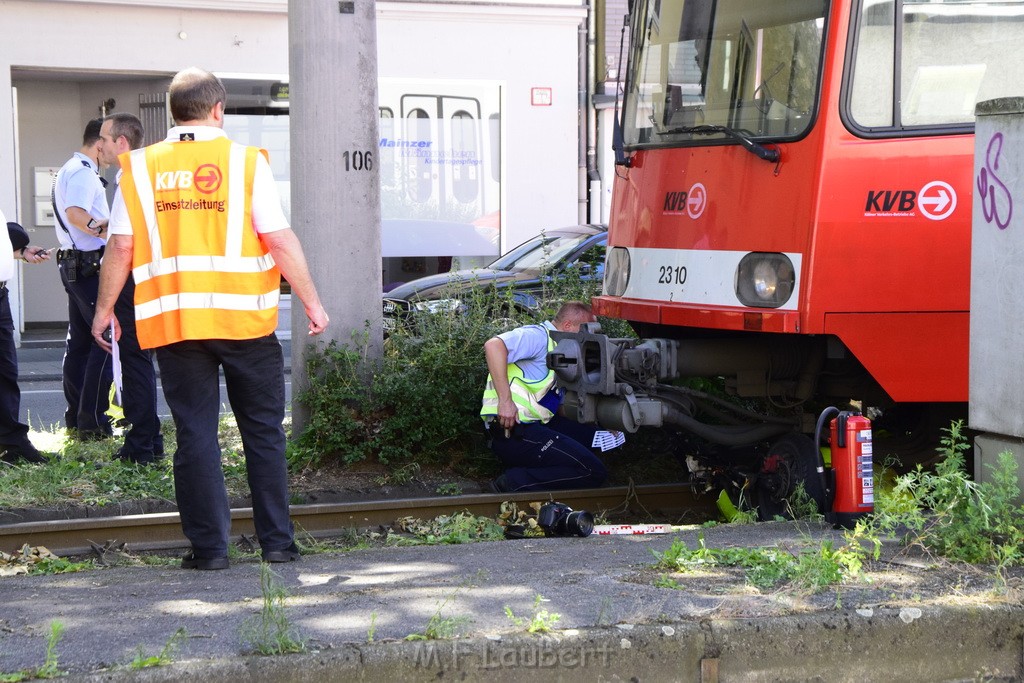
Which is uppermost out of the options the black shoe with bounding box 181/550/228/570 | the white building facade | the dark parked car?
the white building facade

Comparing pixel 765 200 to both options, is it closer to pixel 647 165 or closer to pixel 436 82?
pixel 647 165

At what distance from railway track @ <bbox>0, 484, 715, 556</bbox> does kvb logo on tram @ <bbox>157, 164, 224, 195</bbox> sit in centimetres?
196

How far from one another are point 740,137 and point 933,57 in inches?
36.8

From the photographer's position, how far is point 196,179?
4.92 metres

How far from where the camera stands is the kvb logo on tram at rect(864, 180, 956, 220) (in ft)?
19.7

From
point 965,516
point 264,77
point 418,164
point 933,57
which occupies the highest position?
point 264,77

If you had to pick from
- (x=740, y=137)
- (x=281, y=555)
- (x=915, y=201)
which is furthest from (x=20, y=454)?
(x=915, y=201)

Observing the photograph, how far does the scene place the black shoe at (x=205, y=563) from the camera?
5.00 m

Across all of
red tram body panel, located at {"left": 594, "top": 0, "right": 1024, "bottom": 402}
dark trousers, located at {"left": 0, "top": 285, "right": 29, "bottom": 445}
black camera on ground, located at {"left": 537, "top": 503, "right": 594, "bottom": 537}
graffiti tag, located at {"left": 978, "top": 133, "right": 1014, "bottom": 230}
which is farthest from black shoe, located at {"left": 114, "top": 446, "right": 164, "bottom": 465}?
graffiti tag, located at {"left": 978, "top": 133, "right": 1014, "bottom": 230}

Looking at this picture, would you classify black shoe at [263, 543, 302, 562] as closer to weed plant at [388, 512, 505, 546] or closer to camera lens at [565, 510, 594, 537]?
weed plant at [388, 512, 505, 546]

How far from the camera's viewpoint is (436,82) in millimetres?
17516

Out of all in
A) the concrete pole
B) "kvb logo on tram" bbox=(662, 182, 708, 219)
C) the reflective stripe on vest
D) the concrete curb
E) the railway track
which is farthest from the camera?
the concrete pole

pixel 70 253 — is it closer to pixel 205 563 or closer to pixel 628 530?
pixel 205 563

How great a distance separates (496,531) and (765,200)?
202 centimetres
